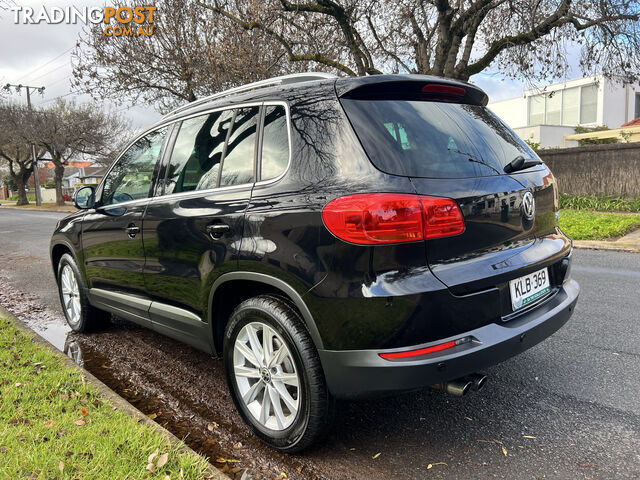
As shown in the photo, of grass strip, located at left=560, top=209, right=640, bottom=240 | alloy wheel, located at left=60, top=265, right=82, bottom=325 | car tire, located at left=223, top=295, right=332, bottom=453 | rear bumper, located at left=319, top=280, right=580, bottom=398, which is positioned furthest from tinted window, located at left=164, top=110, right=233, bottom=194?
grass strip, located at left=560, top=209, right=640, bottom=240

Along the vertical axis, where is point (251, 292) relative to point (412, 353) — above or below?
above

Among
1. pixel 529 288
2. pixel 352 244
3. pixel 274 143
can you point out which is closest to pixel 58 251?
pixel 274 143

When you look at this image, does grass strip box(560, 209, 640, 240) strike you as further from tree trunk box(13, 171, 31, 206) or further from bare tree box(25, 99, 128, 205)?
tree trunk box(13, 171, 31, 206)

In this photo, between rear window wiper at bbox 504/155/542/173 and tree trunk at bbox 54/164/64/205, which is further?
tree trunk at bbox 54/164/64/205

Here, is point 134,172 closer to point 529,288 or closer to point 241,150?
point 241,150

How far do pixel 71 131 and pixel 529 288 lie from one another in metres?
42.2

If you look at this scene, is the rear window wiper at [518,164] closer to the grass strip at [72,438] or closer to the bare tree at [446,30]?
the grass strip at [72,438]

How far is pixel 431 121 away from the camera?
2.59 metres

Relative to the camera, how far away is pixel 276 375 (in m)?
2.57

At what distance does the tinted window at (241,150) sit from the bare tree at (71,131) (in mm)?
40425

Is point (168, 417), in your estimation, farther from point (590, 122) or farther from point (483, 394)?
point (590, 122)

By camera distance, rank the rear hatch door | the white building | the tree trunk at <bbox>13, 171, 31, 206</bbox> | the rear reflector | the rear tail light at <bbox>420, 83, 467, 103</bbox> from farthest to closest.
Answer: the tree trunk at <bbox>13, 171, 31, 206</bbox> < the white building < the rear tail light at <bbox>420, 83, 467, 103</bbox> < the rear hatch door < the rear reflector

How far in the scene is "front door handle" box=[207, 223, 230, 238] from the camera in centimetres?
273

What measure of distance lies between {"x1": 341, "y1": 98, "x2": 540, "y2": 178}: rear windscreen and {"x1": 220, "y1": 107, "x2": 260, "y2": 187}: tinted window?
0.66 metres
